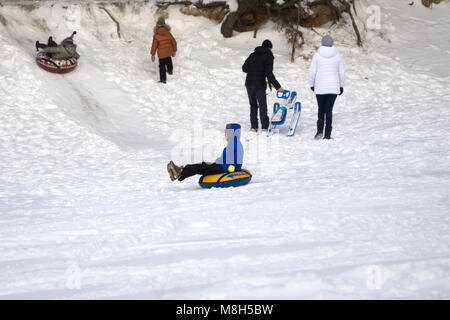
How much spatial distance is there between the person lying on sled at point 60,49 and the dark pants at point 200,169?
6.01m

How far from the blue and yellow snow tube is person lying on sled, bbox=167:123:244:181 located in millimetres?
65

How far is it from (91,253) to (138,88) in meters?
7.93

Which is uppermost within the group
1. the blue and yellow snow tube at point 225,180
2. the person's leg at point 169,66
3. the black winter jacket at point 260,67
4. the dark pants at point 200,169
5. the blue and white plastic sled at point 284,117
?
the black winter jacket at point 260,67

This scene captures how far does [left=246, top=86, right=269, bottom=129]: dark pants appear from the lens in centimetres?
919

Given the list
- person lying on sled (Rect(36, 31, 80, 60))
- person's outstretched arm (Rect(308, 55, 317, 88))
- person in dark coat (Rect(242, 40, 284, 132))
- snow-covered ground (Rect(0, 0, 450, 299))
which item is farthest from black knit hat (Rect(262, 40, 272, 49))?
person lying on sled (Rect(36, 31, 80, 60))

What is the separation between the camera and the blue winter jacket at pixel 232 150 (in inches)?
235

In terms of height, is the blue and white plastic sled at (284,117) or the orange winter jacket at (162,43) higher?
the orange winter jacket at (162,43)

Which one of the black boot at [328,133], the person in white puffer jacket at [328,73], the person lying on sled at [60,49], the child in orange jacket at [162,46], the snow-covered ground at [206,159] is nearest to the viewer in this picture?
the snow-covered ground at [206,159]

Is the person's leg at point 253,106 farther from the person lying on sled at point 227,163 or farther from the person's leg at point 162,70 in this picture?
the person lying on sled at point 227,163

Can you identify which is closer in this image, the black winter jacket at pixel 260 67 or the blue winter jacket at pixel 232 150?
the blue winter jacket at pixel 232 150

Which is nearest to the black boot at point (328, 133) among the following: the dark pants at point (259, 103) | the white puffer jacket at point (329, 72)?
the white puffer jacket at point (329, 72)

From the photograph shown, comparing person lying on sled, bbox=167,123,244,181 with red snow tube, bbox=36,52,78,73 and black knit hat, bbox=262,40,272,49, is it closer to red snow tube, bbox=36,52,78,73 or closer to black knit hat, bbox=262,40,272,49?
black knit hat, bbox=262,40,272,49

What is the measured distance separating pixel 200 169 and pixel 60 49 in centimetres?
613

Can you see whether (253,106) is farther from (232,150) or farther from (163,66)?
(232,150)
